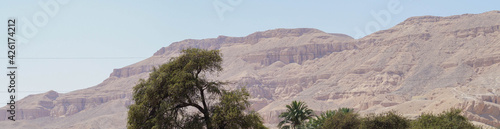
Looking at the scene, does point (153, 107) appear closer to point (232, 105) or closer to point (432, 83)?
point (232, 105)

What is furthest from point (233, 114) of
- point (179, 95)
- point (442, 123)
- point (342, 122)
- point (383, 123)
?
point (442, 123)

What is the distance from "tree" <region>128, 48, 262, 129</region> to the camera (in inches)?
824

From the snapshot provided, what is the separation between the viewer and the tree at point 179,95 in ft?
68.7

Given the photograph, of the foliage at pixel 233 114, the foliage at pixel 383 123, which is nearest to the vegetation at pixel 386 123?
the foliage at pixel 383 123

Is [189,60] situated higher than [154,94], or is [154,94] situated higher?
[189,60]

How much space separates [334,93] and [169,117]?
18143cm

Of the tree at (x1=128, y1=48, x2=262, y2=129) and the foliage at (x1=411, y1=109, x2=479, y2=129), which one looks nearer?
the tree at (x1=128, y1=48, x2=262, y2=129)

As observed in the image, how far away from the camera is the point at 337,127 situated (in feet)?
150

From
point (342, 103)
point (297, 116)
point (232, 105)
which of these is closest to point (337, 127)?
point (297, 116)

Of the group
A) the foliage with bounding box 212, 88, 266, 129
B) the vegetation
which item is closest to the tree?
the foliage with bounding box 212, 88, 266, 129

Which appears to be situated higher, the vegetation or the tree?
the tree

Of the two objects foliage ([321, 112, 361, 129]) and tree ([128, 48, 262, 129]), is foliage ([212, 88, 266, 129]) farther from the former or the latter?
foliage ([321, 112, 361, 129])

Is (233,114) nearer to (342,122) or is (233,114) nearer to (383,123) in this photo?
(383,123)

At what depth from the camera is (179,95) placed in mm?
21109
